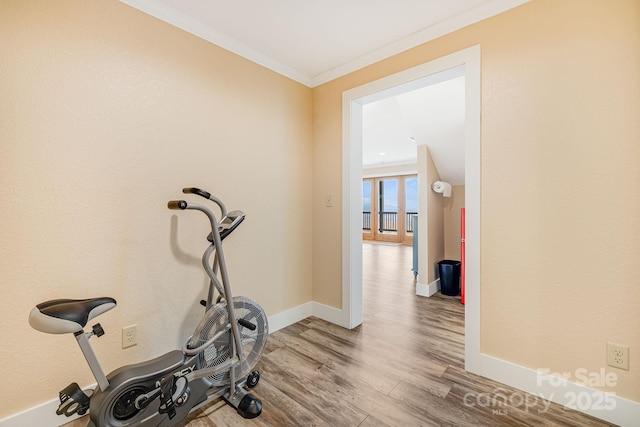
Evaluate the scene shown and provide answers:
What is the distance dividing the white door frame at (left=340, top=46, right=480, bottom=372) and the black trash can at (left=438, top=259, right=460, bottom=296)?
4.97ft

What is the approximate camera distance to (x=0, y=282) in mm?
1298

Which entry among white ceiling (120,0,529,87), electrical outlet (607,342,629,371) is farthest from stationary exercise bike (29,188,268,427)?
electrical outlet (607,342,629,371)

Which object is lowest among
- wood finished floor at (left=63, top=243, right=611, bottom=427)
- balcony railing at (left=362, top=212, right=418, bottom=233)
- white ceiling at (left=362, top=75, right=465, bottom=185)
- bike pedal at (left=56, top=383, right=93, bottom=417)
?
wood finished floor at (left=63, top=243, right=611, bottom=427)

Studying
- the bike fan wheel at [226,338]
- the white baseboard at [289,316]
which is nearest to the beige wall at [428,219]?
the white baseboard at [289,316]

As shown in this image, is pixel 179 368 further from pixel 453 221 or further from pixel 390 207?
pixel 390 207

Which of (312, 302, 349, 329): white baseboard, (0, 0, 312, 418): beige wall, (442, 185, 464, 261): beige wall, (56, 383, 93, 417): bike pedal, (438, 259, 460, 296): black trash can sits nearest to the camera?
(56, 383, 93, 417): bike pedal

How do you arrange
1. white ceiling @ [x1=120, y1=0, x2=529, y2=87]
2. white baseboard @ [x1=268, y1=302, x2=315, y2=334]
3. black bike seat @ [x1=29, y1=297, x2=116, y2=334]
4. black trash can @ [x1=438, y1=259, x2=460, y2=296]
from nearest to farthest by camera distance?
1. black bike seat @ [x1=29, y1=297, x2=116, y2=334]
2. white ceiling @ [x1=120, y1=0, x2=529, y2=87]
3. white baseboard @ [x1=268, y1=302, x2=315, y2=334]
4. black trash can @ [x1=438, y1=259, x2=460, y2=296]

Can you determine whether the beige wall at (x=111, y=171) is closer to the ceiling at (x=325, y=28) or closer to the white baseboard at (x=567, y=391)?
the ceiling at (x=325, y=28)

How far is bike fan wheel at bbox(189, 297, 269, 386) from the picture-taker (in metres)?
1.53

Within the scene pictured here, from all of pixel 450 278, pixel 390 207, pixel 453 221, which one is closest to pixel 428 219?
pixel 453 221

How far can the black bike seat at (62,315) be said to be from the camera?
1.08 metres

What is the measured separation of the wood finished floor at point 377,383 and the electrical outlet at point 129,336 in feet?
1.90

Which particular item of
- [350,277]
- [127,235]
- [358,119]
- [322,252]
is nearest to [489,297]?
[350,277]

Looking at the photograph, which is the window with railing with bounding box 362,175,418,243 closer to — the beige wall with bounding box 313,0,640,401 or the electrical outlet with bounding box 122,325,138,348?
the beige wall with bounding box 313,0,640,401
